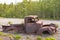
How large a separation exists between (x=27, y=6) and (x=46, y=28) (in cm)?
1203

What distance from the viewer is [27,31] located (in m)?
6.91

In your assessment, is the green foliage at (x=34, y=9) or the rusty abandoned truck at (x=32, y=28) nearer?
the rusty abandoned truck at (x=32, y=28)

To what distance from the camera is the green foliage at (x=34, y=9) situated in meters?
17.5

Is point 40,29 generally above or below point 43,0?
below

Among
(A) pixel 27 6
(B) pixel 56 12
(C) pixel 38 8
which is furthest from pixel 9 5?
(B) pixel 56 12

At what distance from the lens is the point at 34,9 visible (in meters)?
18.1

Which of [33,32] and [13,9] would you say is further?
[13,9]

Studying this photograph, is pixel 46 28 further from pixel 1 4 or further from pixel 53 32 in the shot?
pixel 1 4

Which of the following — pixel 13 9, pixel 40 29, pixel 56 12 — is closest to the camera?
pixel 40 29

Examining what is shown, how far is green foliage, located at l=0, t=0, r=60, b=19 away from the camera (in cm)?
1753

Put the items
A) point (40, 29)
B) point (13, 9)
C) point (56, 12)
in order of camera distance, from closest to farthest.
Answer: point (40, 29) < point (56, 12) < point (13, 9)

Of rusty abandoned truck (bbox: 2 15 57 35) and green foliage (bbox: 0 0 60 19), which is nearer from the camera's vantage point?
rusty abandoned truck (bbox: 2 15 57 35)

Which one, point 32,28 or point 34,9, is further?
point 34,9

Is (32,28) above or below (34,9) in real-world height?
below
